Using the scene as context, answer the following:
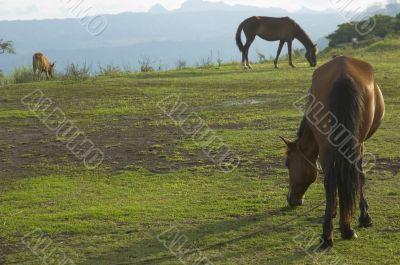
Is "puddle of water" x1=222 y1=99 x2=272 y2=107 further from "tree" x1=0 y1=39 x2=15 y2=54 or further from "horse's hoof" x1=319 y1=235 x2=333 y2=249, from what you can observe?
"tree" x1=0 y1=39 x2=15 y2=54

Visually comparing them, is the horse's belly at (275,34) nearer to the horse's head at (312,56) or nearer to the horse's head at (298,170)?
the horse's head at (312,56)

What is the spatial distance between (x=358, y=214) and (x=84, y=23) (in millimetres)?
9799

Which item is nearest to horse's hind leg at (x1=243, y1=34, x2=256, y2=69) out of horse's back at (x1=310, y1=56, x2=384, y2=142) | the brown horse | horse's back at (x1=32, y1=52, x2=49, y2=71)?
the brown horse

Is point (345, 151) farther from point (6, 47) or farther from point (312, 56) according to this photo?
point (6, 47)

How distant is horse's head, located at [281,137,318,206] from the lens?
625 cm

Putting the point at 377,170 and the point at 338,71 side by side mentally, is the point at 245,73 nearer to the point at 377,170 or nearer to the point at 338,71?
the point at 377,170

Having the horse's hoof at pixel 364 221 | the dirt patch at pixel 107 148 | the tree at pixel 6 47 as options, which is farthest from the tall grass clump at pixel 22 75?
the horse's hoof at pixel 364 221

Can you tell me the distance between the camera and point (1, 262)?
538 centimetres

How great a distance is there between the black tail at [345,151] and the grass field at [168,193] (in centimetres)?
53

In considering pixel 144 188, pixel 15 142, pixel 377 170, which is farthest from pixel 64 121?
pixel 377 170

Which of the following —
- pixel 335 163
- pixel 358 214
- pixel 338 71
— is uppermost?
pixel 338 71

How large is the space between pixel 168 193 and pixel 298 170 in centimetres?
165

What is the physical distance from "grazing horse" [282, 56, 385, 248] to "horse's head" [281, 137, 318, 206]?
4 cm

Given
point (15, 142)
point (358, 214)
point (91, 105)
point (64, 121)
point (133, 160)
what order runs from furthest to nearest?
point (91, 105) < point (64, 121) < point (15, 142) < point (133, 160) < point (358, 214)
